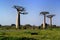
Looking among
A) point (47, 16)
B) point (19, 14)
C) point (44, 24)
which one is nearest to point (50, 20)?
point (47, 16)

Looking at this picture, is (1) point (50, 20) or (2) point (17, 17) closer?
(2) point (17, 17)

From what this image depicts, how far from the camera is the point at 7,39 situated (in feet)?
69.1

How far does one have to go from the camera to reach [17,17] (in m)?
63.0

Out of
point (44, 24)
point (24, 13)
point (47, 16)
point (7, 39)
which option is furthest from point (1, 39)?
point (47, 16)

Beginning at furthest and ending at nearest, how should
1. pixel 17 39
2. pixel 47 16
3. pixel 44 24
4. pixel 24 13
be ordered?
pixel 47 16 < pixel 44 24 < pixel 24 13 < pixel 17 39

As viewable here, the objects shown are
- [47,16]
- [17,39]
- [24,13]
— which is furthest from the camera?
→ [47,16]

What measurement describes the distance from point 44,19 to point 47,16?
13.1 feet

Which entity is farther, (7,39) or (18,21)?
(18,21)

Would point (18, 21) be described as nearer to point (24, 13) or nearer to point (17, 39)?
point (24, 13)

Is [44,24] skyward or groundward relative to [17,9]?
groundward

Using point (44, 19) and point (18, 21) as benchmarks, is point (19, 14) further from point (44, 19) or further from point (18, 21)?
point (44, 19)

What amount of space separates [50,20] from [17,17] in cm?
2173

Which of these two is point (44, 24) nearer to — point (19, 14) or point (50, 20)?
Result: point (50, 20)

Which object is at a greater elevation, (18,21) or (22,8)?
(22,8)
